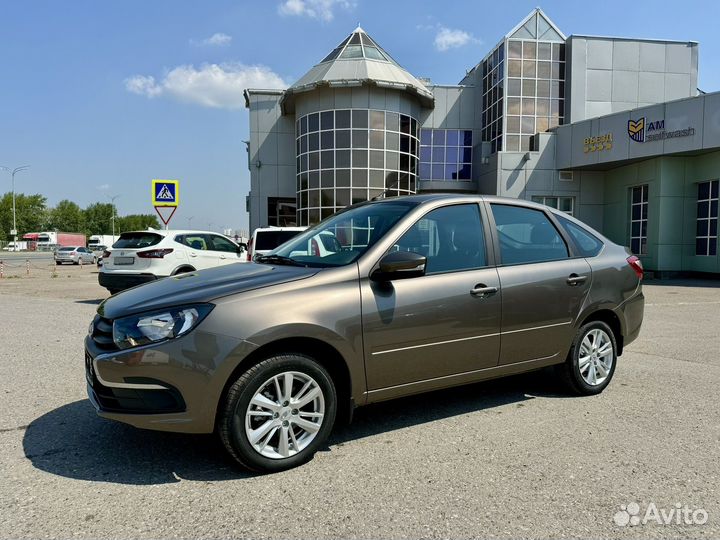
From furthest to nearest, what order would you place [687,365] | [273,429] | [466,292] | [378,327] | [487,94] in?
1. [487,94]
2. [687,365]
3. [466,292]
4. [378,327]
5. [273,429]

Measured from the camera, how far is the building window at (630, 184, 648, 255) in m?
23.4

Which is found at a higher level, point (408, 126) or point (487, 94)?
point (487, 94)

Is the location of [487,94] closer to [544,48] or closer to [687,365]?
[544,48]

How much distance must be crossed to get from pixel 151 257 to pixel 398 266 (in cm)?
866

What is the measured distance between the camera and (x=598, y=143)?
23.9m

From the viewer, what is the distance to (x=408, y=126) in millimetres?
28328

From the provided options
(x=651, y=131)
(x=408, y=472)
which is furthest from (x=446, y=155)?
(x=408, y=472)

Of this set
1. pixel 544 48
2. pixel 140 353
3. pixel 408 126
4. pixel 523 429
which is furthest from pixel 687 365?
pixel 544 48

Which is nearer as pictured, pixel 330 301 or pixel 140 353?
pixel 140 353

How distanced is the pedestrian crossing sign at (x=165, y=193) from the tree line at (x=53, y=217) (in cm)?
9143

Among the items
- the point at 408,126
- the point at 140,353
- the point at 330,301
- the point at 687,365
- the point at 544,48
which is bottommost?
the point at 687,365

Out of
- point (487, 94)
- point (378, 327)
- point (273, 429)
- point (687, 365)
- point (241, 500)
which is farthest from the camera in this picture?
point (487, 94)

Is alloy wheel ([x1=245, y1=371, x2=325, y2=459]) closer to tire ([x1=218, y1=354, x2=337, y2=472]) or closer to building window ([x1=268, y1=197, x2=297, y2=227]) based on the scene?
tire ([x1=218, y1=354, x2=337, y2=472])

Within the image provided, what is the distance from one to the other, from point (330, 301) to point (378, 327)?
1.22 ft
